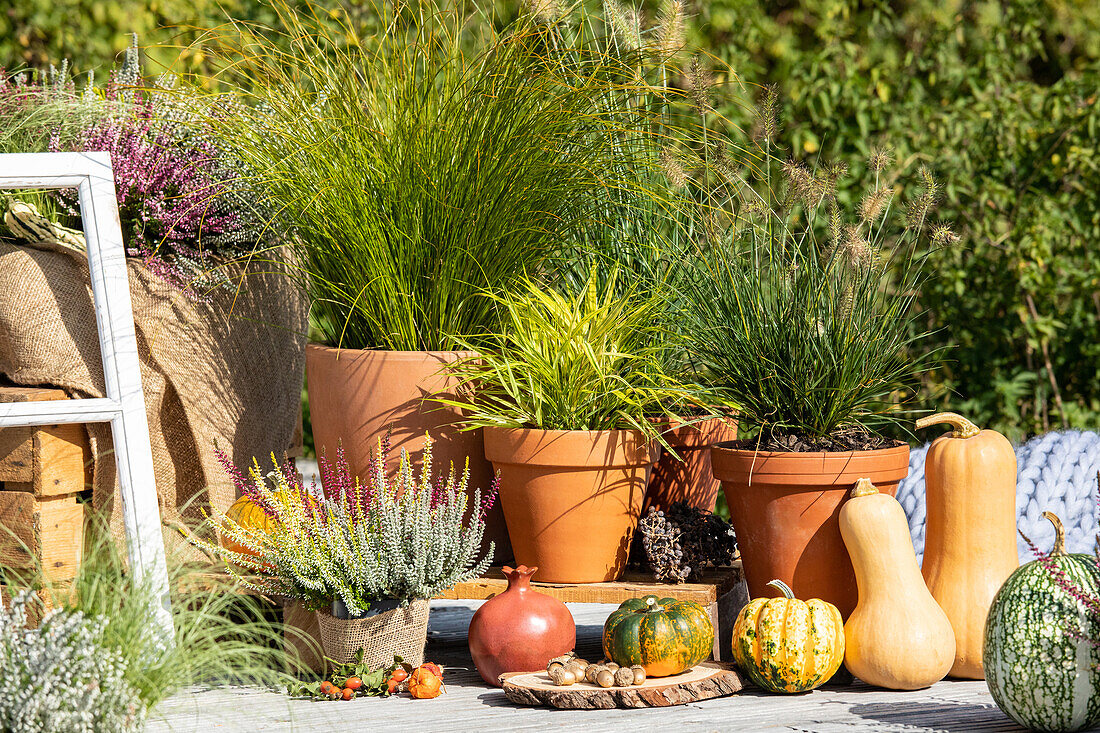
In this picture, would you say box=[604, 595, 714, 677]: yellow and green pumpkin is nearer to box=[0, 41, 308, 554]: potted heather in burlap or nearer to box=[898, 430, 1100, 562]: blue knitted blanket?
box=[898, 430, 1100, 562]: blue knitted blanket

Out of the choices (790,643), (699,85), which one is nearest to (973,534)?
(790,643)

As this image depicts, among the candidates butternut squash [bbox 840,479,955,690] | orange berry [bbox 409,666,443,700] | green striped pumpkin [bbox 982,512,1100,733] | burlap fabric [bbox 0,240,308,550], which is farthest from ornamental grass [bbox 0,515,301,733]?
green striped pumpkin [bbox 982,512,1100,733]

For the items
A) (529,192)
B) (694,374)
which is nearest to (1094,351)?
(694,374)

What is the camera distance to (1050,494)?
303 cm

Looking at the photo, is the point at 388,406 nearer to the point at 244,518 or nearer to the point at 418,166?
the point at 244,518

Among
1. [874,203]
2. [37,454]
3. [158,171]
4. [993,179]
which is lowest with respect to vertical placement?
[37,454]

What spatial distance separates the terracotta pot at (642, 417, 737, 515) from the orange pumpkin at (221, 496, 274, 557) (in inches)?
36.7

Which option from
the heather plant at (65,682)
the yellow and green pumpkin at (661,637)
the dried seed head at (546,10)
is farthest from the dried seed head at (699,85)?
the heather plant at (65,682)

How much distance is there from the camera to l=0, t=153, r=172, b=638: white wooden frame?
2.53 m

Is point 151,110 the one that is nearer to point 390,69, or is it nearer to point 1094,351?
point 390,69

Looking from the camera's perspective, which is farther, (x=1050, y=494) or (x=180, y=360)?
(x=1050, y=494)

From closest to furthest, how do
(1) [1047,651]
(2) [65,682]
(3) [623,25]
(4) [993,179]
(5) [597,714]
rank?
(2) [65,682] → (1) [1047,651] → (5) [597,714] → (3) [623,25] → (4) [993,179]

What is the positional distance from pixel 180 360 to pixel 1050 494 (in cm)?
228

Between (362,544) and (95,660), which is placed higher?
(362,544)
